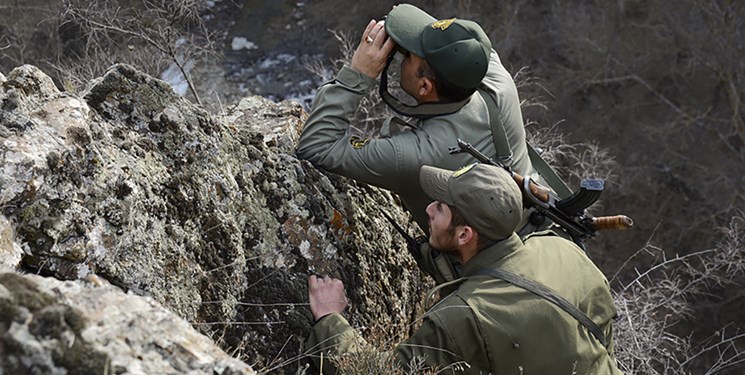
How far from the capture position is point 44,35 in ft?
31.5

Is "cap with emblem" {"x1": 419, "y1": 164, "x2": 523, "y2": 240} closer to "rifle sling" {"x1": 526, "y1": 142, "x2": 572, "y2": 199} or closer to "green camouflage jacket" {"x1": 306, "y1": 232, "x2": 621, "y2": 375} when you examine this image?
"green camouflage jacket" {"x1": 306, "y1": 232, "x2": 621, "y2": 375}

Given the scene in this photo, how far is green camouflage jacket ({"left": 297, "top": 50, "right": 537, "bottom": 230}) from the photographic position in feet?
10.8

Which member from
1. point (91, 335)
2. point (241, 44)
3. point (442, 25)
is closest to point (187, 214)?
point (442, 25)

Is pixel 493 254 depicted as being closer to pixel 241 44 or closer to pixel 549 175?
pixel 549 175

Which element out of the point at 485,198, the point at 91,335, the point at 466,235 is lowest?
the point at 466,235

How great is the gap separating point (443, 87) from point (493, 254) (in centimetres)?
72

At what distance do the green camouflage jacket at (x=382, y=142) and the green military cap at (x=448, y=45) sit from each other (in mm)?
187

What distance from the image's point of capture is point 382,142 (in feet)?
10.8

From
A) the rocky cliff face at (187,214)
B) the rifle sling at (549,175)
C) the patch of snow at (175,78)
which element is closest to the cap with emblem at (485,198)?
the rocky cliff face at (187,214)

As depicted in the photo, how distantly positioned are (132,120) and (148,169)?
23 centimetres

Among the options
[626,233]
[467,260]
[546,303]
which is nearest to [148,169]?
[467,260]

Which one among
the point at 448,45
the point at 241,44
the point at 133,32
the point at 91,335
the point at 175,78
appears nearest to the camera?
the point at 91,335

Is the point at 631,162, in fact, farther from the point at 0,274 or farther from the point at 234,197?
the point at 0,274

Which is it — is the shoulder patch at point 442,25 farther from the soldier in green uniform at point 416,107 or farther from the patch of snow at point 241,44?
the patch of snow at point 241,44
